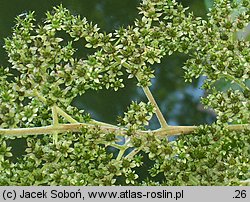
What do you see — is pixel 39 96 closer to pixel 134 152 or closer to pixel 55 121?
pixel 55 121

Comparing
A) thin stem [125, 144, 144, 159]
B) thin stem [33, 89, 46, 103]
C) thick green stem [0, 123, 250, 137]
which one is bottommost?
thin stem [125, 144, 144, 159]

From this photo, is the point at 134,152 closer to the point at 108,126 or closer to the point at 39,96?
the point at 108,126

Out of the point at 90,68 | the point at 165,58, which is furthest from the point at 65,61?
the point at 165,58

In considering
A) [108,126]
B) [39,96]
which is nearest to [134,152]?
[108,126]

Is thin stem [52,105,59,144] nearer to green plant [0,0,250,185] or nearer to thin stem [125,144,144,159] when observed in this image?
green plant [0,0,250,185]

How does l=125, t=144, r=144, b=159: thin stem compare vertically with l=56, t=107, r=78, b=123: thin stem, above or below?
below

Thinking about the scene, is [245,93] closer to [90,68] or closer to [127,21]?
[90,68]

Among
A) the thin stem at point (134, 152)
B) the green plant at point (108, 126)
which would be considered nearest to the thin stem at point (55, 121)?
the green plant at point (108, 126)

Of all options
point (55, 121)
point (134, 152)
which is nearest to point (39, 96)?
point (55, 121)

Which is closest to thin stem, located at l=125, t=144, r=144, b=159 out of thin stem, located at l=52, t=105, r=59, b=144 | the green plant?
the green plant

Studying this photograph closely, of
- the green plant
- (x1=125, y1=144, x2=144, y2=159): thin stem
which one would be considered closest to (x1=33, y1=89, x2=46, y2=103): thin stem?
the green plant
